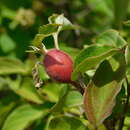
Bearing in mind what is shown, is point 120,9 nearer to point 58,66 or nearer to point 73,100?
point 73,100

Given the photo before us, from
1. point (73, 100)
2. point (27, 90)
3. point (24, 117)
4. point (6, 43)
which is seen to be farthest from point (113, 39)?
point (6, 43)

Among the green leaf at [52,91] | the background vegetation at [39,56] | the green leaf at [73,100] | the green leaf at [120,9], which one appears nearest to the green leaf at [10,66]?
the background vegetation at [39,56]

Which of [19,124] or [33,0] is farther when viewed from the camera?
[33,0]

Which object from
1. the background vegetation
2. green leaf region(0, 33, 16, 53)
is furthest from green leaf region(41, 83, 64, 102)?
green leaf region(0, 33, 16, 53)

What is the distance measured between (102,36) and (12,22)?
1.13 m

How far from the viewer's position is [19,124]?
1.42 metres

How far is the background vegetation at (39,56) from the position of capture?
1179 mm

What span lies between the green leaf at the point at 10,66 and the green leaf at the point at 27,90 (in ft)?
0.15

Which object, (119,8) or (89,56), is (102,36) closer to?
(89,56)

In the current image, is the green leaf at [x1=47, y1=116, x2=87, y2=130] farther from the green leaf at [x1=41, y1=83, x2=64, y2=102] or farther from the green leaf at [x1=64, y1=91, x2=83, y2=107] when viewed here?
the green leaf at [x1=41, y1=83, x2=64, y2=102]

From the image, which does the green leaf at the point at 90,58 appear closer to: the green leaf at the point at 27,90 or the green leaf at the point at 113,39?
the green leaf at the point at 113,39

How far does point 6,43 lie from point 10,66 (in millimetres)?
505

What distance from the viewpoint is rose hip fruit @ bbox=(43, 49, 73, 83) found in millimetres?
864

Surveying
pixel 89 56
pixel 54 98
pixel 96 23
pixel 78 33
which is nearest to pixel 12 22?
pixel 78 33
